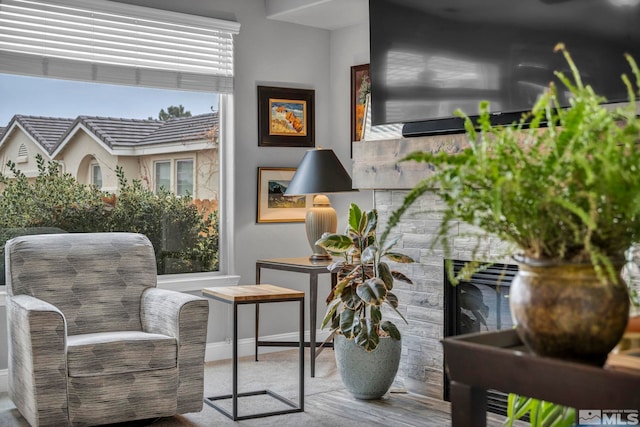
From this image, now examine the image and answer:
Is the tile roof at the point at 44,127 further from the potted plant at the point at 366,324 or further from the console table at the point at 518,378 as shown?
the console table at the point at 518,378

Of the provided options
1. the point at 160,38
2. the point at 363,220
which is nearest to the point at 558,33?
the point at 363,220

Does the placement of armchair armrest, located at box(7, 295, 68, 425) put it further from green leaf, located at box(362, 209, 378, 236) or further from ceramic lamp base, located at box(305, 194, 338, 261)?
ceramic lamp base, located at box(305, 194, 338, 261)

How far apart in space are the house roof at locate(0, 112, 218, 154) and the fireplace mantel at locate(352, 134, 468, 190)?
1.38 meters

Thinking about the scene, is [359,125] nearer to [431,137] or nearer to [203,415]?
[431,137]

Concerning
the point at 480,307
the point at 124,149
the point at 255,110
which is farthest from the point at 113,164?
the point at 480,307

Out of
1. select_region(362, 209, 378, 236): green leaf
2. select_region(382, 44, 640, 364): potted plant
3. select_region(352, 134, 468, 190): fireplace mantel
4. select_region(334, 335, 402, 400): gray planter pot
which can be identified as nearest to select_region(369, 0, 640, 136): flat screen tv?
select_region(352, 134, 468, 190): fireplace mantel

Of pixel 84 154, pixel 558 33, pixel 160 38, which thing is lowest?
pixel 84 154

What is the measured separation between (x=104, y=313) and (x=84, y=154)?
1266mm

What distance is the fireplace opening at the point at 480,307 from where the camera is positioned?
3854 millimetres

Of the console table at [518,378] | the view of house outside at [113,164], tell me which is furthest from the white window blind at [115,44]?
the console table at [518,378]

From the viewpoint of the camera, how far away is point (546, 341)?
1292 millimetres

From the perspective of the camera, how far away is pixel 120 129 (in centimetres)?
499

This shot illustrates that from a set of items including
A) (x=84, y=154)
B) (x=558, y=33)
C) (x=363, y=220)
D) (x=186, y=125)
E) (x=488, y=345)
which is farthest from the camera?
(x=186, y=125)

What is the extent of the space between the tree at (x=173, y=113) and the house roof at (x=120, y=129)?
2cm
